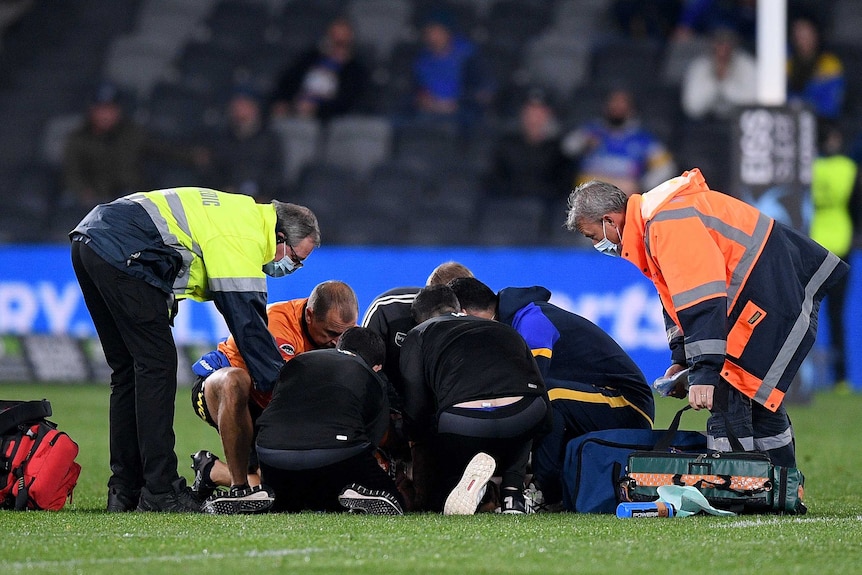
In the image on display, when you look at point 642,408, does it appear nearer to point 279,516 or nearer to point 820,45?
point 279,516

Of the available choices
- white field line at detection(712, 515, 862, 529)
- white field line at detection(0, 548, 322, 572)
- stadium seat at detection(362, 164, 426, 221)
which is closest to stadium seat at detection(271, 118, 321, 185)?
stadium seat at detection(362, 164, 426, 221)

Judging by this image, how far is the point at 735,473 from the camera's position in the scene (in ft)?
20.6

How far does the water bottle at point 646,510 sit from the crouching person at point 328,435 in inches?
41.4

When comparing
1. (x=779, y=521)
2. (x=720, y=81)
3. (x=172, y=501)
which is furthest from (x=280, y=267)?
(x=720, y=81)

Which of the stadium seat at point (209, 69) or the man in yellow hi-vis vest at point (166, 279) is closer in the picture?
the man in yellow hi-vis vest at point (166, 279)

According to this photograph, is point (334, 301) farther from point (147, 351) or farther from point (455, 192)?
point (455, 192)

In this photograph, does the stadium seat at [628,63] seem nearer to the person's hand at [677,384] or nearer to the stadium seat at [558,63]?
the stadium seat at [558,63]

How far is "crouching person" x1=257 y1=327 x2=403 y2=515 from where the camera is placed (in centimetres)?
640

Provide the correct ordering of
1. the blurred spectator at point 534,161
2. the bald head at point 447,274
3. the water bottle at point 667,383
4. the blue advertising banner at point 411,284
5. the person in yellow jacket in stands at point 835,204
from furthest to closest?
the blurred spectator at point 534,161 → the person in yellow jacket in stands at point 835,204 → the blue advertising banner at point 411,284 → the bald head at point 447,274 → the water bottle at point 667,383

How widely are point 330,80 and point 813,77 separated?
18.9 ft

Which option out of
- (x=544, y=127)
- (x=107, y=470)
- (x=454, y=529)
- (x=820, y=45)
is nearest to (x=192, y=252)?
(x=454, y=529)

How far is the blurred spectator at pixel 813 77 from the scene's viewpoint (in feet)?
50.4

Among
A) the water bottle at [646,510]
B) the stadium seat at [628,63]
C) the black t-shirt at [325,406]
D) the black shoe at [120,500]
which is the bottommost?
the black shoe at [120,500]

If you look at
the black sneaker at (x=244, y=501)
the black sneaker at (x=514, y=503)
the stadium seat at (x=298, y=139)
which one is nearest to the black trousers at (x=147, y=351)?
the black sneaker at (x=244, y=501)
